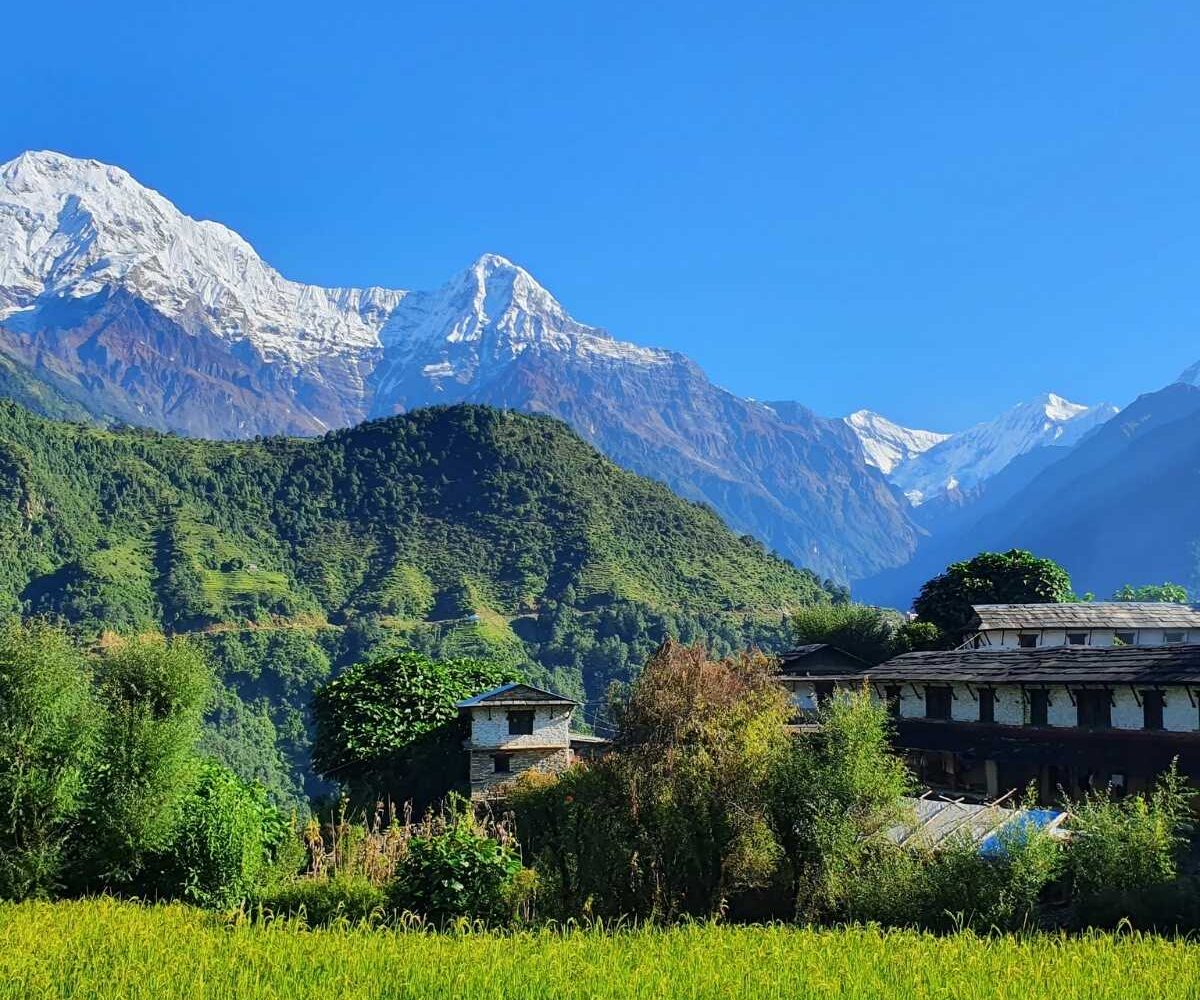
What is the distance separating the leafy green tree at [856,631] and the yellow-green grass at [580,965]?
56.9 meters

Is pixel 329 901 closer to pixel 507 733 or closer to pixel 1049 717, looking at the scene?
pixel 1049 717

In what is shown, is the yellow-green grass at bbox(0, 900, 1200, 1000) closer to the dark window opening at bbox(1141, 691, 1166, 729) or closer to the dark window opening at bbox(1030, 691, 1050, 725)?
the dark window opening at bbox(1141, 691, 1166, 729)

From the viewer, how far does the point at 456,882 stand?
18.0 meters

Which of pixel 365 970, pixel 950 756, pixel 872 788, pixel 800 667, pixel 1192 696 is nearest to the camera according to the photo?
pixel 365 970

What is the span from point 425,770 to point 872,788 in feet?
105

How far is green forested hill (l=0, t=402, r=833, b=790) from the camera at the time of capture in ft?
424

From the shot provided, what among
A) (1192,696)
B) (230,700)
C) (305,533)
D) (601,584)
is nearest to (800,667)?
(1192,696)

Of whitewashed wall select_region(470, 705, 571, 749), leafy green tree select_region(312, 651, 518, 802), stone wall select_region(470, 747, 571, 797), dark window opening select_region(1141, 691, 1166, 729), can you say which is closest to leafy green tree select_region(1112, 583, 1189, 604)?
stone wall select_region(470, 747, 571, 797)

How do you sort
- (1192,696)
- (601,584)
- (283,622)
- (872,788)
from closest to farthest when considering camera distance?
1. (872,788)
2. (1192,696)
3. (283,622)
4. (601,584)

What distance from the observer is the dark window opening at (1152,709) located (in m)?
34.6

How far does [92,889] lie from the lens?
73.7 feet

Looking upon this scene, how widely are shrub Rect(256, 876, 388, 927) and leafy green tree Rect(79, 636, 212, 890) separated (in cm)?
356

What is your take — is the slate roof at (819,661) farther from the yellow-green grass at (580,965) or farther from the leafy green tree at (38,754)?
the yellow-green grass at (580,965)

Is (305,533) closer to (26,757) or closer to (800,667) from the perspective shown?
(800,667)
